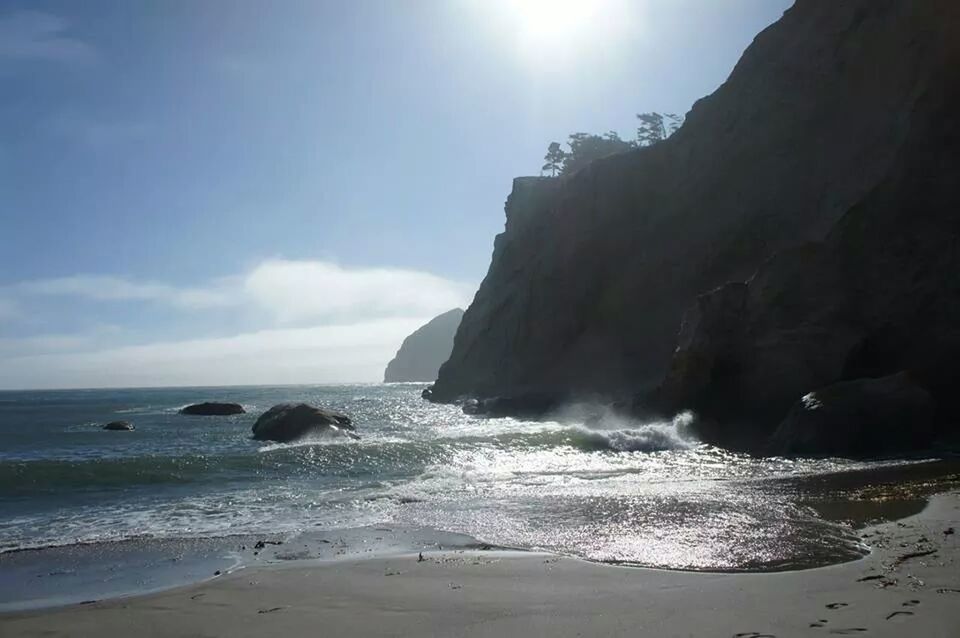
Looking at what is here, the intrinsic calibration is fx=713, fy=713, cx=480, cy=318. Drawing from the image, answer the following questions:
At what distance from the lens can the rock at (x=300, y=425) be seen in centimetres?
2981

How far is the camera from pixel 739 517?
10.7 meters

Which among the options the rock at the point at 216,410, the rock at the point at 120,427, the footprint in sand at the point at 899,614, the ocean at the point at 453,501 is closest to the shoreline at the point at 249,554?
the ocean at the point at 453,501

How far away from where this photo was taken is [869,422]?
19859 millimetres

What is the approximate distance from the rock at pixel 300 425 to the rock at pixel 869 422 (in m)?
17.4

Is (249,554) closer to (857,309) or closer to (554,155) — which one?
(857,309)

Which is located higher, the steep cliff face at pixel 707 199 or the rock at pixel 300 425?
the steep cliff face at pixel 707 199

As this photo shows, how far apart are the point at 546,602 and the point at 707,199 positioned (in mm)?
40405

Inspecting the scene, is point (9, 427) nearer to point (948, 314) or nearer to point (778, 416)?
point (778, 416)

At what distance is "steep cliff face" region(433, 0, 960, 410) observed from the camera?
105 feet

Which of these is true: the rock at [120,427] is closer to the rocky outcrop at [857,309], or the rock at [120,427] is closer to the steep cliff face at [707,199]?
the steep cliff face at [707,199]

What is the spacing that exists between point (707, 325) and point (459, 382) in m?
39.9

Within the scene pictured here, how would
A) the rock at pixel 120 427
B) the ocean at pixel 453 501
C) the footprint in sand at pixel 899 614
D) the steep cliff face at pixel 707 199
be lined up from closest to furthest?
the footprint in sand at pixel 899 614 < the ocean at pixel 453 501 < the steep cliff face at pixel 707 199 < the rock at pixel 120 427

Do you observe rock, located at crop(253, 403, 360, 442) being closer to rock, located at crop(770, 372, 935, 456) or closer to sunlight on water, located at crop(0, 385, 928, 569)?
sunlight on water, located at crop(0, 385, 928, 569)

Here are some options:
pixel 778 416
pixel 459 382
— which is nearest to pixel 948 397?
pixel 778 416
